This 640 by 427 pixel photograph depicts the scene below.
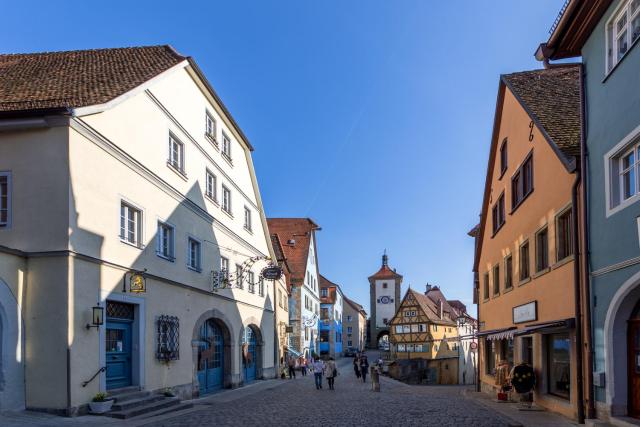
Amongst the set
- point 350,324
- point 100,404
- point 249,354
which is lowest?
point 350,324

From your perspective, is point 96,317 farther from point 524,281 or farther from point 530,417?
point 524,281

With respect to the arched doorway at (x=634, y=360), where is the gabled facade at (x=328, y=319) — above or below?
below

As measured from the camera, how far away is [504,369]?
20.1 m

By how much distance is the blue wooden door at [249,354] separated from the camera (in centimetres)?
2669

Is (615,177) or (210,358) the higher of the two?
(615,177)

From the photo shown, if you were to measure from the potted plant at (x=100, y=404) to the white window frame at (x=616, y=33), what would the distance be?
1177 cm

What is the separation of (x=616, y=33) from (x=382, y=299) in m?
83.8

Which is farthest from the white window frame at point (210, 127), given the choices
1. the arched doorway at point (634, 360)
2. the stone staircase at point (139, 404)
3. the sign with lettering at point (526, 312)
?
the arched doorway at point (634, 360)

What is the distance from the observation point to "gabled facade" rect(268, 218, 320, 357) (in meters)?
47.2

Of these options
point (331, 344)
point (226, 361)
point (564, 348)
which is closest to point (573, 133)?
point (564, 348)

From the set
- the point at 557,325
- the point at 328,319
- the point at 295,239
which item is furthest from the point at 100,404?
the point at 328,319

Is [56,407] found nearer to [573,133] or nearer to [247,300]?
[573,133]

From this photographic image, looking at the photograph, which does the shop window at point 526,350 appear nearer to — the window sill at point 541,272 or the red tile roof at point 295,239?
the window sill at point 541,272

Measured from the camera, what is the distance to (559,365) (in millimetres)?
15328
